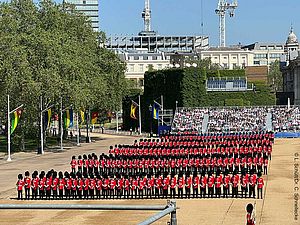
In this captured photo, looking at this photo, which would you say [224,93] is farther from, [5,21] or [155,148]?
[155,148]

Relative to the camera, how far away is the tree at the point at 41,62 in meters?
47.9

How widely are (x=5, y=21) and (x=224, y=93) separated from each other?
125ft

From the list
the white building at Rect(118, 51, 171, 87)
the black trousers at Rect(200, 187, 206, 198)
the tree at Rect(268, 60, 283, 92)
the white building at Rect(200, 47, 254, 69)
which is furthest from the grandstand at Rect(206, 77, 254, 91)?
the white building at Rect(200, 47, 254, 69)

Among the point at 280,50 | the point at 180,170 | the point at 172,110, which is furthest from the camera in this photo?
the point at 280,50

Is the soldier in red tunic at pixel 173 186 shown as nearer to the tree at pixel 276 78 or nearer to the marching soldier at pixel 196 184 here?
the marching soldier at pixel 196 184

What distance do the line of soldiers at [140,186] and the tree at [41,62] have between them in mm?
23592

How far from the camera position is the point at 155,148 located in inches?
1422

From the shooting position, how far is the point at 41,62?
168ft

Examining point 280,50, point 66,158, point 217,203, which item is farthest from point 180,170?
point 280,50

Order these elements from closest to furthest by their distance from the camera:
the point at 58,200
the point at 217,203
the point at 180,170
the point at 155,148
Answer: the point at 217,203, the point at 58,200, the point at 180,170, the point at 155,148

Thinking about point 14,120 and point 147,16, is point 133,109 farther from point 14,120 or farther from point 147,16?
point 147,16

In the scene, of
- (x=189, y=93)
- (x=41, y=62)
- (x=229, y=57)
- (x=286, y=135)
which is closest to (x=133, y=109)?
(x=189, y=93)

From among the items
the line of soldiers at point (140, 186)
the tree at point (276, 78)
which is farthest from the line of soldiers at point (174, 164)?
the tree at point (276, 78)

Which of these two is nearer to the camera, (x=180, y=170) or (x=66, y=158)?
(x=180, y=170)
